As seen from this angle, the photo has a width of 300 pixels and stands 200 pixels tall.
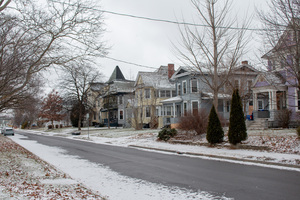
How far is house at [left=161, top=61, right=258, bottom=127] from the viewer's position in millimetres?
31531

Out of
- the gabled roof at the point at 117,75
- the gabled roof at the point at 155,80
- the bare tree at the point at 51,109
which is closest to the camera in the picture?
the gabled roof at the point at 155,80

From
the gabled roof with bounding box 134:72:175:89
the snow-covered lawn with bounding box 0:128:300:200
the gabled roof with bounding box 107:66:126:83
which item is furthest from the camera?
the gabled roof with bounding box 107:66:126:83

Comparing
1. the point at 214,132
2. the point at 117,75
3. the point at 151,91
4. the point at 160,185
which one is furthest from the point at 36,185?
the point at 117,75

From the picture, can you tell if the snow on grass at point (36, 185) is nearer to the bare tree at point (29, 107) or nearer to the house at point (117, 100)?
the bare tree at point (29, 107)

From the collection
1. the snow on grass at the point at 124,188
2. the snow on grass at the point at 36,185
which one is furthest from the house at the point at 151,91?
the snow on grass at the point at 36,185

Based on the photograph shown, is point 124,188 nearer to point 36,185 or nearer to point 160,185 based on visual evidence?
point 160,185

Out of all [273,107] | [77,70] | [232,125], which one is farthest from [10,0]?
[273,107]

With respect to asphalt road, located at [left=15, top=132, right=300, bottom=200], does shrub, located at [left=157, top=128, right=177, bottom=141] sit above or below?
above

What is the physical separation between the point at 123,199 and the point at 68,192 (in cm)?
142

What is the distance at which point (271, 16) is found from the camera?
13.0m

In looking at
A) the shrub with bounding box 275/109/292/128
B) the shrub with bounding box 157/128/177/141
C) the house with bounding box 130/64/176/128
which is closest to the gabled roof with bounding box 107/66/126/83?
the house with bounding box 130/64/176/128

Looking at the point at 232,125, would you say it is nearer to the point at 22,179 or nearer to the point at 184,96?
the point at 22,179

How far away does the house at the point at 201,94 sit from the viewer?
1241 inches

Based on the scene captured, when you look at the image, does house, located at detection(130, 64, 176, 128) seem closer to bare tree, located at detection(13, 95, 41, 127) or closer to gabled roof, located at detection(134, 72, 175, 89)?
gabled roof, located at detection(134, 72, 175, 89)
